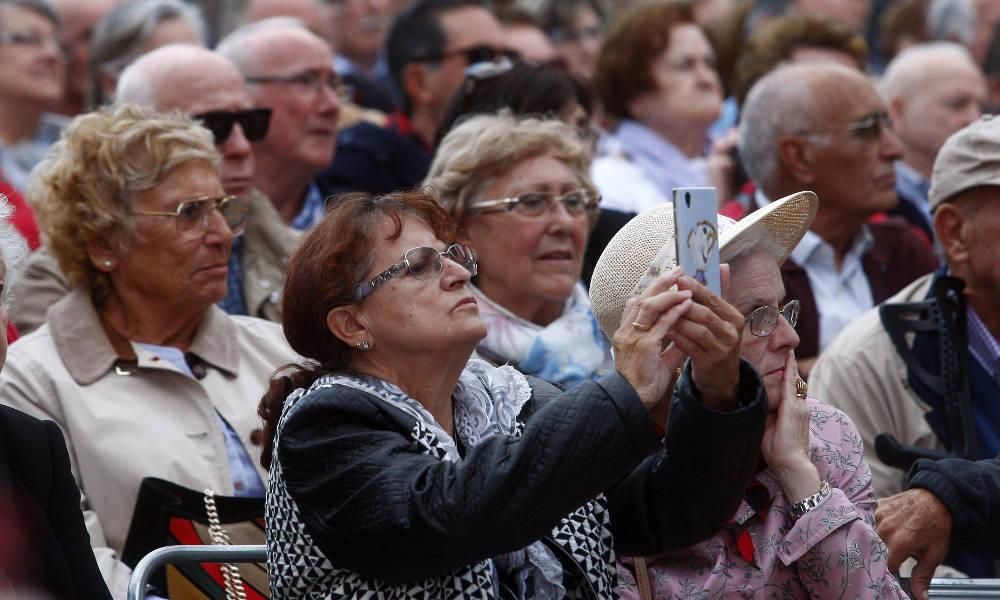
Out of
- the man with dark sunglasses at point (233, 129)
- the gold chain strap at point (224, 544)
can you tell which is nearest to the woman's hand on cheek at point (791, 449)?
the gold chain strap at point (224, 544)

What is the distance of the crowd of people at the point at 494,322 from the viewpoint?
316cm

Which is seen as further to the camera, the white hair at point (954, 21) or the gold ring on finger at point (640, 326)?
the white hair at point (954, 21)

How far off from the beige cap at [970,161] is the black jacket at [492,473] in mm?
1832

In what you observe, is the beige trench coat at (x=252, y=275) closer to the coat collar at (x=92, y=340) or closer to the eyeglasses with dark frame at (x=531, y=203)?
the coat collar at (x=92, y=340)

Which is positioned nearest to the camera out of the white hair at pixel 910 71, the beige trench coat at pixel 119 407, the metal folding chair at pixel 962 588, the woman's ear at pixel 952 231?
the metal folding chair at pixel 962 588

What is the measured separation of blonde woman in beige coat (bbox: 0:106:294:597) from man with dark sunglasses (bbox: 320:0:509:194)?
2390mm

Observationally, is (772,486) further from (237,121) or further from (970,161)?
(237,121)

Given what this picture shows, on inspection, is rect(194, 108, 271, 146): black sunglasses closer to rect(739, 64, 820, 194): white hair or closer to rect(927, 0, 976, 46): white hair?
rect(739, 64, 820, 194): white hair

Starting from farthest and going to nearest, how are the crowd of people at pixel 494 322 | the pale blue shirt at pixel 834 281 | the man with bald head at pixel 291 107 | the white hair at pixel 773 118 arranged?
the man with bald head at pixel 291 107 < the white hair at pixel 773 118 < the pale blue shirt at pixel 834 281 < the crowd of people at pixel 494 322

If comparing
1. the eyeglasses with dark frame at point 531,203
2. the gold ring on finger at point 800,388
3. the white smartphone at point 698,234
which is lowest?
the eyeglasses with dark frame at point 531,203

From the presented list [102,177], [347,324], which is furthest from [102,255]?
[347,324]

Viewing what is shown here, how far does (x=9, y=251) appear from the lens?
12.2ft

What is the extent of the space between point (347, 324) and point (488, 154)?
194cm

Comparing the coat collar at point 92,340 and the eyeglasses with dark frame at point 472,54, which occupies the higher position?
the eyeglasses with dark frame at point 472,54
